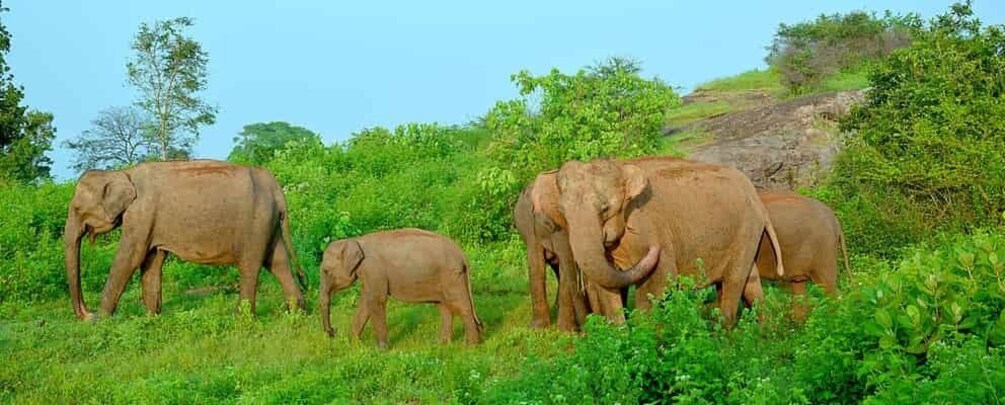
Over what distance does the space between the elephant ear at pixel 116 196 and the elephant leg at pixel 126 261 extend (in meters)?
0.23

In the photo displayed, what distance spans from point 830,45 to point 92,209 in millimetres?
30051

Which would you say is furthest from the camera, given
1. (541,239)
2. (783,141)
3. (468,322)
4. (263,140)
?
(263,140)

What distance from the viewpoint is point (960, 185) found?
13.8 meters

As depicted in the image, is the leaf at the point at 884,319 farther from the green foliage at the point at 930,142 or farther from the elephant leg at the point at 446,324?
the green foliage at the point at 930,142

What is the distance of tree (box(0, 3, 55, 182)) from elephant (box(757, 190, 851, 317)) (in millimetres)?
17565

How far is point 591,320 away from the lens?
22.4 feet

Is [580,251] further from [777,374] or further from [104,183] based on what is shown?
[104,183]

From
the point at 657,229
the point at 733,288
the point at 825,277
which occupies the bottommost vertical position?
the point at 825,277

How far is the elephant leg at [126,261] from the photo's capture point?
11.5 meters

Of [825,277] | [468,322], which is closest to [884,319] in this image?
[825,277]

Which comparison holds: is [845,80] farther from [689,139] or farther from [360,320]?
[360,320]

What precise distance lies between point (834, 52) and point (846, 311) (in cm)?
3114

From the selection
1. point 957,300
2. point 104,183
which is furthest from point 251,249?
point 957,300

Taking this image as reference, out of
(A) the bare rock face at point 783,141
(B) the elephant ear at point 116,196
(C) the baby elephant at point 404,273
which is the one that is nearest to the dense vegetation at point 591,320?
(C) the baby elephant at point 404,273
